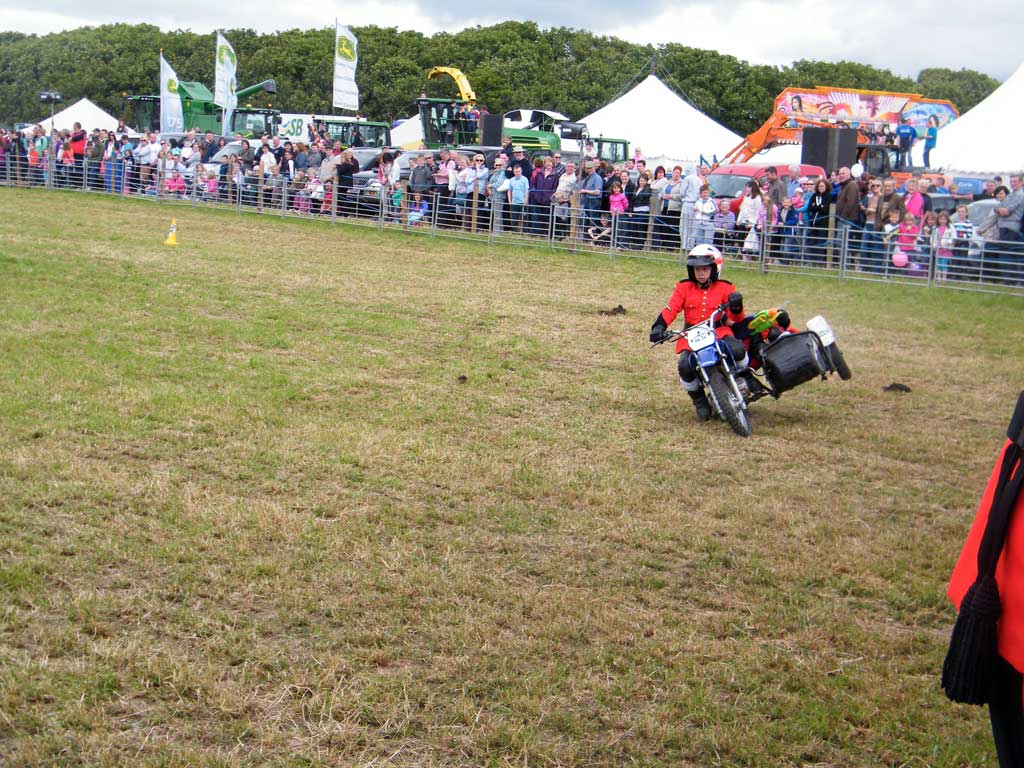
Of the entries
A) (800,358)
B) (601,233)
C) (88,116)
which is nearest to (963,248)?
(601,233)

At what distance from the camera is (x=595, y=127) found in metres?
45.1

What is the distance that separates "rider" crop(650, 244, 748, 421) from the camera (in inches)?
371

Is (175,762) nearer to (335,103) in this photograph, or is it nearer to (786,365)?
(786,365)

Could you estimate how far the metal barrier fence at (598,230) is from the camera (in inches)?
764

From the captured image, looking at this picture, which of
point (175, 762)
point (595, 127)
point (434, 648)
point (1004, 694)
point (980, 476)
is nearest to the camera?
point (1004, 694)

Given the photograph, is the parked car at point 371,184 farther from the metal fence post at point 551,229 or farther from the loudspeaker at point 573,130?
the loudspeaker at point 573,130

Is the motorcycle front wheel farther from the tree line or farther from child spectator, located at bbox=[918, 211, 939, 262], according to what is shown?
the tree line

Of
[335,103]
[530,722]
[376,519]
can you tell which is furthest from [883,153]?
[530,722]

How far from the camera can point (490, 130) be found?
1309 inches

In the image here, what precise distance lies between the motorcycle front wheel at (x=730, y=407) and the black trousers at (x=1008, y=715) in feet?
21.2

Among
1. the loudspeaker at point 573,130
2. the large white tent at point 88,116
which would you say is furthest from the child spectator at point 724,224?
the large white tent at point 88,116

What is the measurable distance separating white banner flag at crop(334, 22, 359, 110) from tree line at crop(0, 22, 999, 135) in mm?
41910

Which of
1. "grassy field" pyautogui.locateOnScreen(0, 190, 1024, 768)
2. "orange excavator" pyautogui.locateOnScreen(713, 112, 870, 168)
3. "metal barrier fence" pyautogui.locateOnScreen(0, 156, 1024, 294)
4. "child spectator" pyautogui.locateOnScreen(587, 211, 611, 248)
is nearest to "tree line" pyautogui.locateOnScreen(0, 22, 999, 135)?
"orange excavator" pyautogui.locateOnScreen(713, 112, 870, 168)

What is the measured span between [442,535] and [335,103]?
87.5 feet
